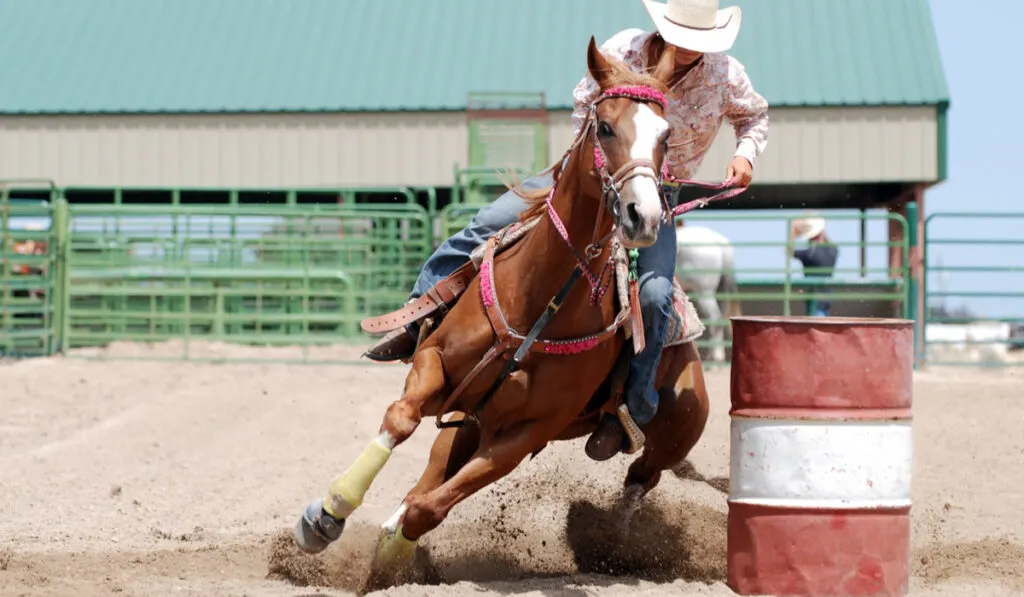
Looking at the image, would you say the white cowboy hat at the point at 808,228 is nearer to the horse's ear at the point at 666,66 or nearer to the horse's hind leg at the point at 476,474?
the horse's ear at the point at 666,66

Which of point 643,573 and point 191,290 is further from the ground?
point 191,290

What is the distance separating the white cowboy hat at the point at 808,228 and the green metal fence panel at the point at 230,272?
3.57m

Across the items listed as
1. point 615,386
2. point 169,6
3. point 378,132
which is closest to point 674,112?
point 615,386

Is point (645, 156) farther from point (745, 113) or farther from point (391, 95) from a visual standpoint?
point (391, 95)

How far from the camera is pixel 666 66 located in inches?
181

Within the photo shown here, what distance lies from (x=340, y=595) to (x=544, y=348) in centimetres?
118

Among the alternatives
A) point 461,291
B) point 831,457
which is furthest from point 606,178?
point 831,457

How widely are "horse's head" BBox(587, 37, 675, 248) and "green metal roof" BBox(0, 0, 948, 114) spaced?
1650 cm

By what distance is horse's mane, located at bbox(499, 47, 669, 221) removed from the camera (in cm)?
432

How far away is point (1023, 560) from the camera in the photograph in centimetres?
542

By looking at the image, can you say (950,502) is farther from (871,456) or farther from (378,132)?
(378,132)

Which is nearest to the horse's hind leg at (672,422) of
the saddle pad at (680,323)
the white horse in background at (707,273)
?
the saddle pad at (680,323)

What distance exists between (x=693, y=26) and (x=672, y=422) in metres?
1.64

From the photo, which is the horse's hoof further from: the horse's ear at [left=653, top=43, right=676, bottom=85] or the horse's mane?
the horse's ear at [left=653, top=43, right=676, bottom=85]
